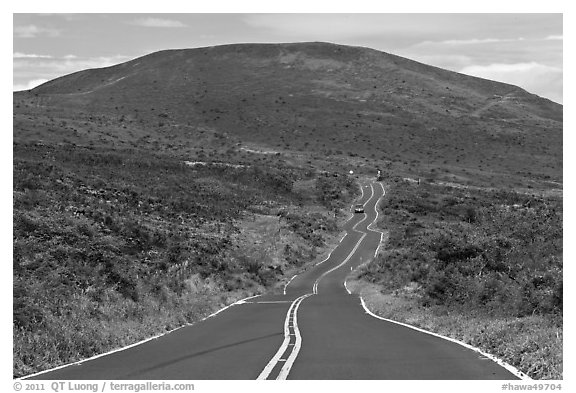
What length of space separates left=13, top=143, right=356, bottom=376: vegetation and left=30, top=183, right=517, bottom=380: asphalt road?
1369 mm

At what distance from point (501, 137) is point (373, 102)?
3749 cm

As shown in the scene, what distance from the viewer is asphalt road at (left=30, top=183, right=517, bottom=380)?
9844 mm

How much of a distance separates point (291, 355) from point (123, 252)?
65.2ft

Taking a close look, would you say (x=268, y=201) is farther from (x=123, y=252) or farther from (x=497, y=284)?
(x=497, y=284)

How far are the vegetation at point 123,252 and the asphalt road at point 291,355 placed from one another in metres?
1.37

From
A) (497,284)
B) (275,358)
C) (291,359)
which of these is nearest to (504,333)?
(291,359)

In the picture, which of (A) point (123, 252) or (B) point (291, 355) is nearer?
(B) point (291, 355)

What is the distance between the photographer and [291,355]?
1171 centimetres

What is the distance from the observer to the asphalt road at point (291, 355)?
9844 millimetres

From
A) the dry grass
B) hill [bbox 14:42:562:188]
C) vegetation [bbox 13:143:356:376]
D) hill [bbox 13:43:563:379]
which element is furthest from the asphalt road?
hill [bbox 14:42:562:188]

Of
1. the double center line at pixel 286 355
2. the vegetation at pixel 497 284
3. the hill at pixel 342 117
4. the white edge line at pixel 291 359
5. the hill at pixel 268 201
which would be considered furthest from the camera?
the hill at pixel 342 117

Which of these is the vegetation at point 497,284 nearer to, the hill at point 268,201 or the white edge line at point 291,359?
the hill at point 268,201

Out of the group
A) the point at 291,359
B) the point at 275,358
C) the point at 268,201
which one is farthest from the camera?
the point at 268,201

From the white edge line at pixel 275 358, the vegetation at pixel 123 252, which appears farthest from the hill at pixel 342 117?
the white edge line at pixel 275 358
